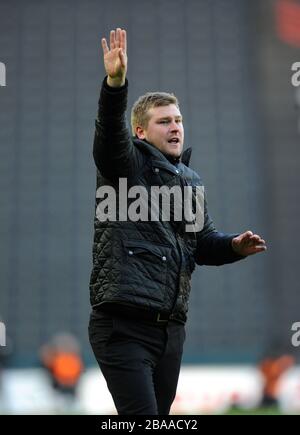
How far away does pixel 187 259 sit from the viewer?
10.1ft

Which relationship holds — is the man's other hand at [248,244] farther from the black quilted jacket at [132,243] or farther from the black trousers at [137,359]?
the black trousers at [137,359]

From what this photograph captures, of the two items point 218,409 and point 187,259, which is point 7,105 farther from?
point 187,259

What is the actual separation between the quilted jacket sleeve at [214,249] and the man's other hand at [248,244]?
4 cm

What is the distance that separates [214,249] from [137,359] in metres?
0.75

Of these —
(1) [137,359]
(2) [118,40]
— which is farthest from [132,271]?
(2) [118,40]

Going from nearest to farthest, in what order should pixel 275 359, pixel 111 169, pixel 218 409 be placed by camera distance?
pixel 111 169 < pixel 218 409 < pixel 275 359

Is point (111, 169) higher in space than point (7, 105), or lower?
lower

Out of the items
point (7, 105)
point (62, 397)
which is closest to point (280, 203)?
point (7, 105)

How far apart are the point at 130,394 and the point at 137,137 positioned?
115cm

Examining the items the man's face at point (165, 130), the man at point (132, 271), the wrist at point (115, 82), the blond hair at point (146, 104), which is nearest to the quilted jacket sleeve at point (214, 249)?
the man at point (132, 271)

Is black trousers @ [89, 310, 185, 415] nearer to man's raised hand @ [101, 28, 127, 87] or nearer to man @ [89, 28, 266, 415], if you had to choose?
man @ [89, 28, 266, 415]

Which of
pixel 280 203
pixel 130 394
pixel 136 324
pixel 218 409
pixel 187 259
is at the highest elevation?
pixel 280 203

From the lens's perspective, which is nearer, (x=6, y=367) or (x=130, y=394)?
(x=130, y=394)

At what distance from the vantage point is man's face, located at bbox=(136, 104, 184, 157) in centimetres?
321
